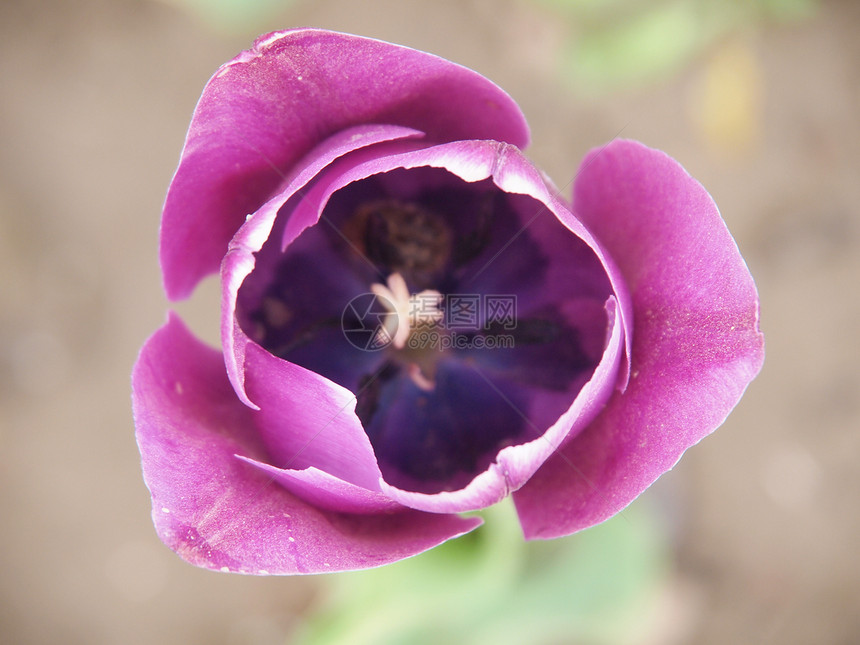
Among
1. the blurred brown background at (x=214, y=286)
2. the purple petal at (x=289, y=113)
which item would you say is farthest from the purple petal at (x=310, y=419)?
the blurred brown background at (x=214, y=286)

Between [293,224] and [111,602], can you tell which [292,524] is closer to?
[293,224]

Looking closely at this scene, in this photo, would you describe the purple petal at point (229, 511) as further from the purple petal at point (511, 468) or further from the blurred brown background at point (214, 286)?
the blurred brown background at point (214, 286)

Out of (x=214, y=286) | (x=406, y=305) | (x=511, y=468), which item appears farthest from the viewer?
(x=214, y=286)

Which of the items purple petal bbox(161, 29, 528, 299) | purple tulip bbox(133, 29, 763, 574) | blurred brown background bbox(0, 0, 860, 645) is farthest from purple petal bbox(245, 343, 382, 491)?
blurred brown background bbox(0, 0, 860, 645)

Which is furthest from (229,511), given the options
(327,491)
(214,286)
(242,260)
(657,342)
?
(214,286)

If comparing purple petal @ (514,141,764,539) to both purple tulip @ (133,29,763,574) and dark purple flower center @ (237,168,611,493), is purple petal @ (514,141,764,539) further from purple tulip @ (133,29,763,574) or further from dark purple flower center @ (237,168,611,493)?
dark purple flower center @ (237,168,611,493)

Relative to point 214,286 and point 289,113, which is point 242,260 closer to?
point 289,113

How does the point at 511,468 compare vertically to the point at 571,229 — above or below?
below
